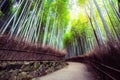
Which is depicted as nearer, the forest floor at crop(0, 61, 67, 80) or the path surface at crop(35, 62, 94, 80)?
the forest floor at crop(0, 61, 67, 80)

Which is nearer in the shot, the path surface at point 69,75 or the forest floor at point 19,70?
the forest floor at point 19,70

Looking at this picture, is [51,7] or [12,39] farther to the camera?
[51,7]

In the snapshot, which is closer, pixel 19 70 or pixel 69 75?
pixel 19 70

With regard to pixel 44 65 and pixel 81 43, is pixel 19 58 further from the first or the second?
pixel 81 43

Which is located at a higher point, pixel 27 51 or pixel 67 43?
pixel 67 43

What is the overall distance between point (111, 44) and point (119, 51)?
0.42 metres

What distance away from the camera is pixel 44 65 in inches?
204

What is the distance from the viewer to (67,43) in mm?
19047

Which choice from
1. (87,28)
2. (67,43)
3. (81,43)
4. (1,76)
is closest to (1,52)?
(1,76)

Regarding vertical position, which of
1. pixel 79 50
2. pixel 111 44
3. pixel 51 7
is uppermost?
pixel 51 7

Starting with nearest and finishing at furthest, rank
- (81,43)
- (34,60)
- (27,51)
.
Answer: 1. (27,51)
2. (34,60)
3. (81,43)

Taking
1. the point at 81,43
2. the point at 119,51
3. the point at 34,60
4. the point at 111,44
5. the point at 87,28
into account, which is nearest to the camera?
the point at 119,51

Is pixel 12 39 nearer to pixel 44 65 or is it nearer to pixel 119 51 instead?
pixel 119 51

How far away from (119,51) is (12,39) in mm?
1885
